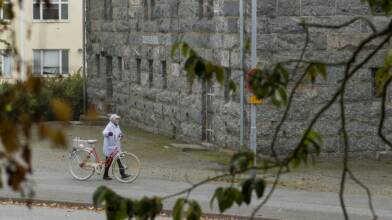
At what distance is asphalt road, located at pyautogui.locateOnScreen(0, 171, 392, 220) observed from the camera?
19.9 metres

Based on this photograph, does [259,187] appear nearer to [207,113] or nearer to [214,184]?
[214,184]

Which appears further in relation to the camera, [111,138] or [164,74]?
[164,74]

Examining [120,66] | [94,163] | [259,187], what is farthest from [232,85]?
[120,66]

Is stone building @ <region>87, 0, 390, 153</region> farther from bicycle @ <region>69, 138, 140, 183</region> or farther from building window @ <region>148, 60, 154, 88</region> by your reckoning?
bicycle @ <region>69, 138, 140, 183</region>

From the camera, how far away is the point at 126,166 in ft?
80.7

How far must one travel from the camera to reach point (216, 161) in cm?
2792

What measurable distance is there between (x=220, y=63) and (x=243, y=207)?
29.1 ft

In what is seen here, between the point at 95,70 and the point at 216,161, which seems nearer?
the point at 216,161

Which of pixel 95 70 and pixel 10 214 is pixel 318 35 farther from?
pixel 95 70

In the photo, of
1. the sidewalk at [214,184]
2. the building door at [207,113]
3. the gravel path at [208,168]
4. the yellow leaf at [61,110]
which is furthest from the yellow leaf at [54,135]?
the building door at [207,113]

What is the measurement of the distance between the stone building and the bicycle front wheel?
83.2 inches

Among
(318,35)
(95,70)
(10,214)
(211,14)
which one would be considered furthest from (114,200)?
(95,70)

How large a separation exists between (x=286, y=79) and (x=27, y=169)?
49.4 inches

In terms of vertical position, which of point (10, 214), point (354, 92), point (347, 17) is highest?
point (347, 17)
